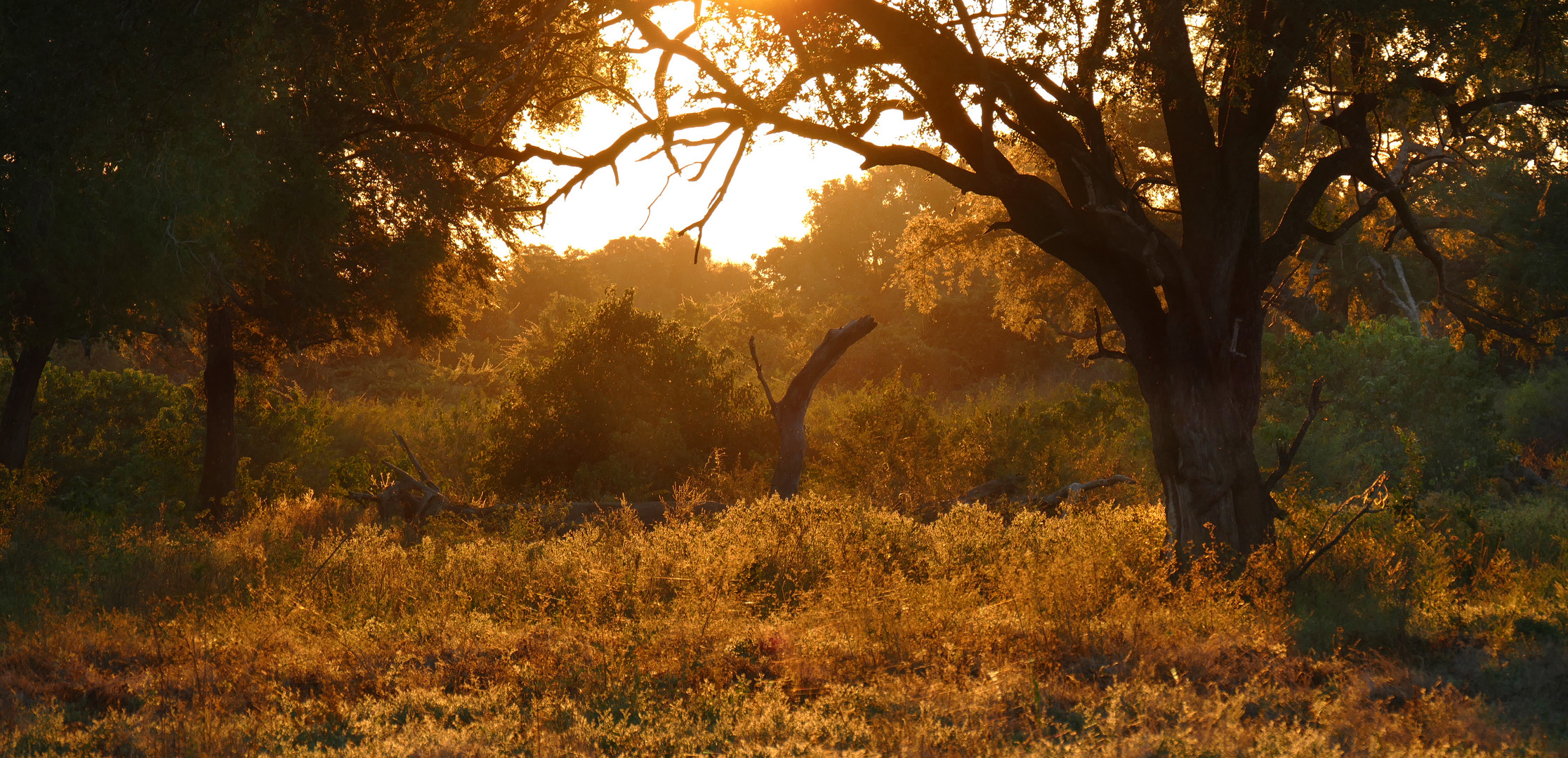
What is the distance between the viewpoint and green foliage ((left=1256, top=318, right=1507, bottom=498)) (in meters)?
15.1

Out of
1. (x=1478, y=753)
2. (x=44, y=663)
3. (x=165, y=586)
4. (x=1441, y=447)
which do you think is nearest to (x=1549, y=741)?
(x=1478, y=753)

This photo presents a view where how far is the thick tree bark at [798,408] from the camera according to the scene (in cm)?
1368

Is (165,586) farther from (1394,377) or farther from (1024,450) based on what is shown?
(1394,377)

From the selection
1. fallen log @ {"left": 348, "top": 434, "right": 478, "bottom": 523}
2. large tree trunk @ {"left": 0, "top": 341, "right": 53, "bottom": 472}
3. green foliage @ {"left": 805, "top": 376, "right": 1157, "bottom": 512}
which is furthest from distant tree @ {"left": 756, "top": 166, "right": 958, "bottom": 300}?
large tree trunk @ {"left": 0, "top": 341, "right": 53, "bottom": 472}

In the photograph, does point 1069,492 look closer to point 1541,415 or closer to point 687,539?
point 687,539

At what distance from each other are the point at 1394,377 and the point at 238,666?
1800 centimetres

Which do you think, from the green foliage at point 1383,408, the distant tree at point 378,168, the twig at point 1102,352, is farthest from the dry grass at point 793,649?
the green foliage at point 1383,408

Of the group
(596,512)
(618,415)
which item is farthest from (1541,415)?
(596,512)

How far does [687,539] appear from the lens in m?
8.55

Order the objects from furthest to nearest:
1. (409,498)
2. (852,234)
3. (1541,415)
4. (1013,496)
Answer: (852,234) < (1541,415) < (409,498) < (1013,496)

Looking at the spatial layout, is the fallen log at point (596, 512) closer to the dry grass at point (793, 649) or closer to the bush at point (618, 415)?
the dry grass at point (793, 649)

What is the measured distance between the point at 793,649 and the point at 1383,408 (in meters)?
15.1

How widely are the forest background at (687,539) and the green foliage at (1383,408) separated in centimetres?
8

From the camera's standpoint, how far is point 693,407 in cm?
1828
